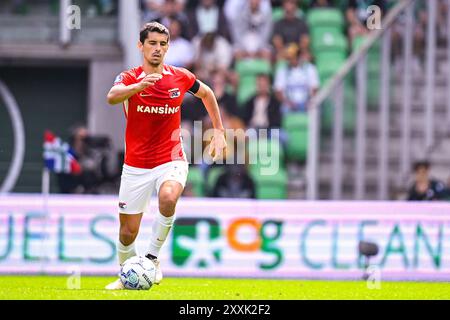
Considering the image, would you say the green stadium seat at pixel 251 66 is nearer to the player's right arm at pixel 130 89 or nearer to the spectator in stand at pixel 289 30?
the spectator in stand at pixel 289 30

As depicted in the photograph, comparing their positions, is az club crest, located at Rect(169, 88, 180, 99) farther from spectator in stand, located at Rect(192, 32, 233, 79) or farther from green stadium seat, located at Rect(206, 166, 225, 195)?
Result: spectator in stand, located at Rect(192, 32, 233, 79)

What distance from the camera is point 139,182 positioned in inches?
454

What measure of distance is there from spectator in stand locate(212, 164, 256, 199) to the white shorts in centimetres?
549

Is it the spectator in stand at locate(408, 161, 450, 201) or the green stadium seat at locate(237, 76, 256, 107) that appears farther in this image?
the green stadium seat at locate(237, 76, 256, 107)

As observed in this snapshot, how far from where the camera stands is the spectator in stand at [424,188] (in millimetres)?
16328

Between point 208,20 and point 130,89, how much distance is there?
9.48 metres

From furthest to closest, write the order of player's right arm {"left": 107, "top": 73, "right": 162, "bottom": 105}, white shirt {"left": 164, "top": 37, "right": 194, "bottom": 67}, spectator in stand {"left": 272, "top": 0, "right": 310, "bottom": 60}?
spectator in stand {"left": 272, "top": 0, "right": 310, "bottom": 60}
white shirt {"left": 164, "top": 37, "right": 194, "bottom": 67}
player's right arm {"left": 107, "top": 73, "right": 162, "bottom": 105}

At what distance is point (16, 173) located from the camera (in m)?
20.9

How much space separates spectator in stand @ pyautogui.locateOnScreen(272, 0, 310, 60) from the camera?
1962 centimetres

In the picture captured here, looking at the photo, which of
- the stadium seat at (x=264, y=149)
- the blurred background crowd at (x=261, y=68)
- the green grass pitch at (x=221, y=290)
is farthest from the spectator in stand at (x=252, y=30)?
the green grass pitch at (x=221, y=290)

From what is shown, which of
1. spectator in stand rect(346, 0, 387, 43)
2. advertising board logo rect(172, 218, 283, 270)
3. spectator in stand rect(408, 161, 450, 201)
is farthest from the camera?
spectator in stand rect(346, 0, 387, 43)

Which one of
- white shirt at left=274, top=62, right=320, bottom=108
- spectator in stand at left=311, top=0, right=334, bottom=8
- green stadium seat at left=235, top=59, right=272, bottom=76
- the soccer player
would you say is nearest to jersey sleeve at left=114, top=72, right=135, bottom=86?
the soccer player

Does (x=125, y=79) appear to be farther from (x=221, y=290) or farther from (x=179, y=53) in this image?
(x=179, y=53)

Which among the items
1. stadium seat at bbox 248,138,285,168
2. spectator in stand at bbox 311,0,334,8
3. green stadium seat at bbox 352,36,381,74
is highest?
spectator in stand at bbox 311,0,334,8
